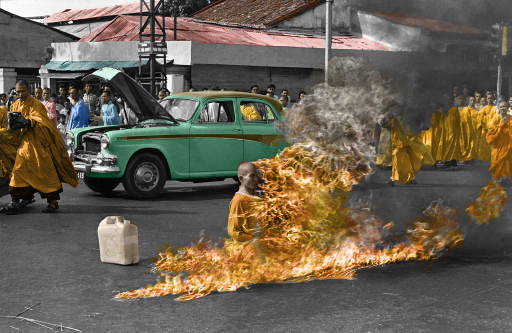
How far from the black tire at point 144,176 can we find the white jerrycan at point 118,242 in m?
4.48

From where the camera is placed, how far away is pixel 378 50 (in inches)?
240

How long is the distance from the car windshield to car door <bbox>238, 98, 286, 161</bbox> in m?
0.81

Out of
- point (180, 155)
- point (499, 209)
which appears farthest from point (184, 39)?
point (499, 209)

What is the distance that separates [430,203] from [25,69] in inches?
1292

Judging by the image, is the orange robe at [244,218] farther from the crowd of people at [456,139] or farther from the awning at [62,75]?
the awning at [62,75]

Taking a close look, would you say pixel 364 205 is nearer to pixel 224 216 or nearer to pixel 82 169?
pixel 224 216

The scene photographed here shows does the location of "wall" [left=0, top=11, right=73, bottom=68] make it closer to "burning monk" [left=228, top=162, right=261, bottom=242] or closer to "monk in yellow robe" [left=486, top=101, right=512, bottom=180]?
"monk in yellow robe" [left=486, top=101, right=512, bottom=180]

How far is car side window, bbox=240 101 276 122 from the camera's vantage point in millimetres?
11875

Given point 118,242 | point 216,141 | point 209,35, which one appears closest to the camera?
point 118,242

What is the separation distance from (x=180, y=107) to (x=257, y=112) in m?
1.32

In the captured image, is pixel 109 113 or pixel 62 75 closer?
pixel 109 113

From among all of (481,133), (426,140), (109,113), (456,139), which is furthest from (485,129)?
(109,113)

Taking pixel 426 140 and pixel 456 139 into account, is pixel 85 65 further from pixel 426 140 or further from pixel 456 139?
pixel 426 140

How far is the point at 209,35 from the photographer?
29.4 meters
